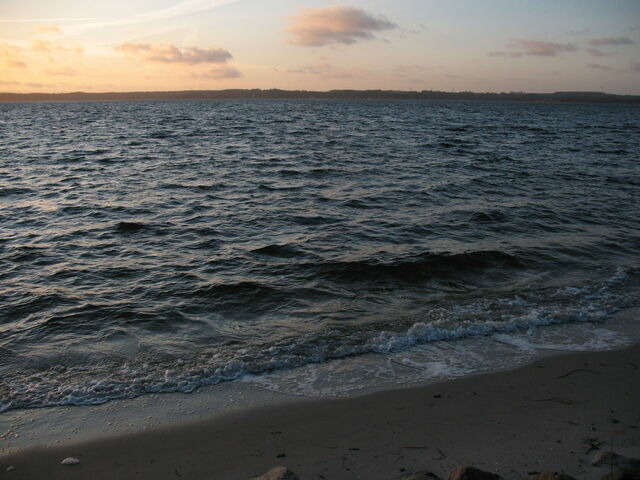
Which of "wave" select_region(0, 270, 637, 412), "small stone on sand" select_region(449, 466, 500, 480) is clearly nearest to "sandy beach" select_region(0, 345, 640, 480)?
"small stone on sand" select_region(449, 466, 500, 480)

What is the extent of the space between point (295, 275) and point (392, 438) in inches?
221

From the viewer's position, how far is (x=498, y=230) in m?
14.0

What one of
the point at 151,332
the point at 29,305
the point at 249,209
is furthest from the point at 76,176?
the point at 151,332

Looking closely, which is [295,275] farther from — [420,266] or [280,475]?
[280,475]

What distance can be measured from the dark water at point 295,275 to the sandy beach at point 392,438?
0.72m

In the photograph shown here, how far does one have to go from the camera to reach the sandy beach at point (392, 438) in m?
4.60

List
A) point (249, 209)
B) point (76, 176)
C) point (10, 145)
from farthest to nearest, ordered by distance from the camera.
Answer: point (10, 145) → point (76, 176) → point (249, 209)

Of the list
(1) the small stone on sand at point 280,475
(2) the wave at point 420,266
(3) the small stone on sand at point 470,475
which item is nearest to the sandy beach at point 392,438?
(1) the small stone on sand at point 280,475

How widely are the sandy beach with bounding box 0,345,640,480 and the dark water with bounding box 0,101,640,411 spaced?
723 millimetres

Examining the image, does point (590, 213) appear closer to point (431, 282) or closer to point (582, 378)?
point (431, 282)

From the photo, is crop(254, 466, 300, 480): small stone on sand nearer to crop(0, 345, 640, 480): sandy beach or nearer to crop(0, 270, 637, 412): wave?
crop(0, 345, 640, 480): sandy beach

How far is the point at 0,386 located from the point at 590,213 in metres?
16.5

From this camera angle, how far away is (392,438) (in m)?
5.04

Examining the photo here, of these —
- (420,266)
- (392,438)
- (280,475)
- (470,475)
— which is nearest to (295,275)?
(420,266)
